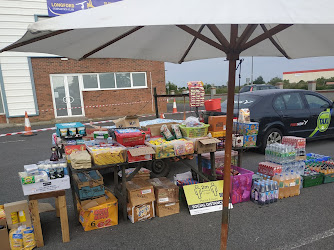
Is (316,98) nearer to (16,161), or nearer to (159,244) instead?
(159,244)

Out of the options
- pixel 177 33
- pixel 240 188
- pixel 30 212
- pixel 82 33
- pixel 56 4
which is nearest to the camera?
pixel 82 33

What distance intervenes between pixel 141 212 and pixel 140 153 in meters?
0.87

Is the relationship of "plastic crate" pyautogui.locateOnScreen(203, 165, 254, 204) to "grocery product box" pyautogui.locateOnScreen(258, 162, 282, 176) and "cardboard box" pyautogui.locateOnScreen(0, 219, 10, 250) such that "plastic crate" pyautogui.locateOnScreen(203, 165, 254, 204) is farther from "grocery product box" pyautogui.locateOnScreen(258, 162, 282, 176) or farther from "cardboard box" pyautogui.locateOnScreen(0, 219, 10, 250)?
"cardboard box" pyautogui.locateOnScreen(0, 219, 10, 250)

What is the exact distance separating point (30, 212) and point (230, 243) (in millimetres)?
2440

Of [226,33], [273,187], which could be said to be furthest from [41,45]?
[273,187]

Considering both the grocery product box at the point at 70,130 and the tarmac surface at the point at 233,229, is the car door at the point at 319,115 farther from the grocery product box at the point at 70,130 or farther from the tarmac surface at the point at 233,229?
the grocery product box at the point at 70,130

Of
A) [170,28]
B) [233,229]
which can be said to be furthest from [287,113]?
[170,28]

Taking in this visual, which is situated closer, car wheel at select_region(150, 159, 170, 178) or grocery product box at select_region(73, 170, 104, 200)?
grocery product box at select_region(73, 170, 104, 200)

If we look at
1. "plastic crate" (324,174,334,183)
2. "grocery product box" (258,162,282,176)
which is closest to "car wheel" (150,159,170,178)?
"grocery product box" (258,162,282,176)

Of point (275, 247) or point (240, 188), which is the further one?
point (240, 188)

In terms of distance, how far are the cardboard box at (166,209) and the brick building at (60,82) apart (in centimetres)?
1087

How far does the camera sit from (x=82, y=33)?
7.54ft

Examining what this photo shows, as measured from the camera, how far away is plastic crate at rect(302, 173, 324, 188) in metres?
4.32

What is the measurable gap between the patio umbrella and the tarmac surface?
1.02 m
